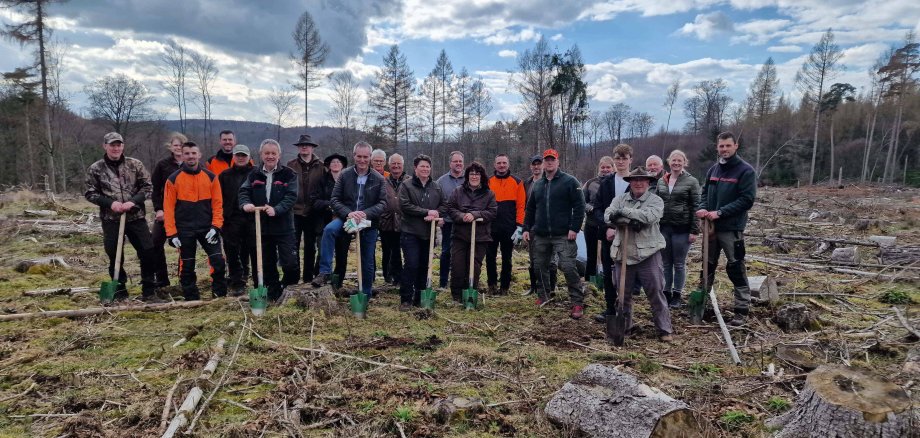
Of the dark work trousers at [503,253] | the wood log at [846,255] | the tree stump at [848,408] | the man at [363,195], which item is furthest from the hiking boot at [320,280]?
the wood log at [846,255]

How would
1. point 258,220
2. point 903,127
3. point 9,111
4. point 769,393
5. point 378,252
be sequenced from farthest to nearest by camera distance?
1. point 903,127
2. point 9,111
3. point 378,252
4. point 258,220
5. point 769,393

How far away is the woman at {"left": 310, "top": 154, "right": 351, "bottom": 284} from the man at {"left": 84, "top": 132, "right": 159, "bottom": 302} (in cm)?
223

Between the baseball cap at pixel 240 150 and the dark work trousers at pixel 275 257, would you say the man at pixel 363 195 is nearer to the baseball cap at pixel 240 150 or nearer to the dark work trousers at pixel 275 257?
the dark work trousers at pixel 275 257

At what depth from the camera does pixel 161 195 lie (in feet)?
23.8

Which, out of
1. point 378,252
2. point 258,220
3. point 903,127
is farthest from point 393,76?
point 903,127

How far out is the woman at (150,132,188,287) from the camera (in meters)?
6.87

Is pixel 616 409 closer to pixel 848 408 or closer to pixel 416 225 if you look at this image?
pixel 848 408

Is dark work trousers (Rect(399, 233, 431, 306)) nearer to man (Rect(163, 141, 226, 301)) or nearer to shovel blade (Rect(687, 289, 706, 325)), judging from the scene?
man (Rect(163, 141, 226, 301))

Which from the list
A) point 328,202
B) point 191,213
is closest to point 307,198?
point 328,202

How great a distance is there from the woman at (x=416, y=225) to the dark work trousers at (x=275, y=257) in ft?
4.95

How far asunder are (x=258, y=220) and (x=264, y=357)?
2027 millimetres

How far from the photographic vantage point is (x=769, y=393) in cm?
383

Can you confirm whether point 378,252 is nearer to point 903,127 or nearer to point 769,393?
point 769,393

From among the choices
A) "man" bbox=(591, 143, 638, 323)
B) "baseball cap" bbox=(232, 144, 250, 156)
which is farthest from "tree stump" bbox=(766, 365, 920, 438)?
"baseball cap" bbox=(232, 144, 250, 156)
